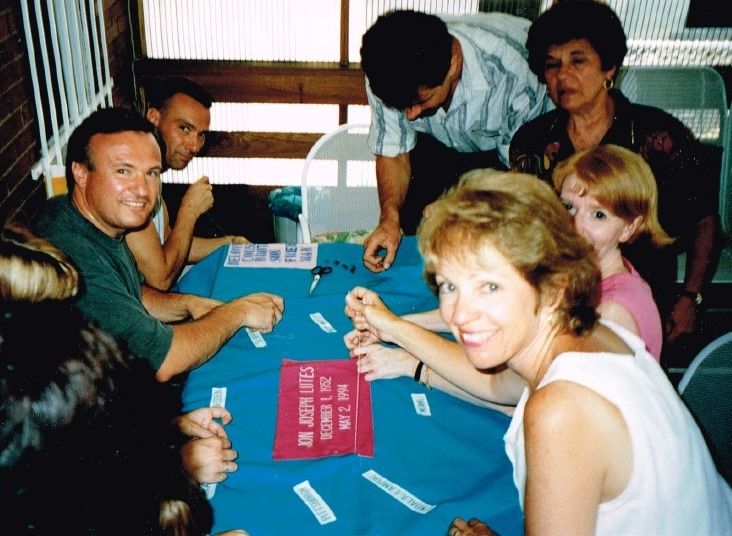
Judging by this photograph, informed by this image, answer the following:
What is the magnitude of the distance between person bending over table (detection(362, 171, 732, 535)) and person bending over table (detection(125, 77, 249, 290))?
4.94ft

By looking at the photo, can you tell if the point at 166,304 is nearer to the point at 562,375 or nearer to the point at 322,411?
the point at 322,411

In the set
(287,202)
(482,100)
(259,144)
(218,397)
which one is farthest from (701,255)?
(259,144)

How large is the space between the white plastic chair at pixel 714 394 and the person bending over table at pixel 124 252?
1239 millimetres

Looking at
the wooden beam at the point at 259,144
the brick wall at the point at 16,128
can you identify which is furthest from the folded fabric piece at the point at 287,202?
the brick wall at the point at 16,128

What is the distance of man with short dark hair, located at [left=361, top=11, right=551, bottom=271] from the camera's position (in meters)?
2.16

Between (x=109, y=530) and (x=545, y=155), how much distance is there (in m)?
1.96

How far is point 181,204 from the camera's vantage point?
2602mm

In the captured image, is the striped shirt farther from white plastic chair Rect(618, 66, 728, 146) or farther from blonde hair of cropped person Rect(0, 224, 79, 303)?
blonde hair of cropped person Rect(0, 224, 79, 303)

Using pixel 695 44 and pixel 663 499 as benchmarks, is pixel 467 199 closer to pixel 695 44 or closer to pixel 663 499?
pixel 663 499

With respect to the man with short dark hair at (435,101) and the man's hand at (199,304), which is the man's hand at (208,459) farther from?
the man with short dark hair at (435,101)

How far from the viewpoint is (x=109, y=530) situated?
2.93ft

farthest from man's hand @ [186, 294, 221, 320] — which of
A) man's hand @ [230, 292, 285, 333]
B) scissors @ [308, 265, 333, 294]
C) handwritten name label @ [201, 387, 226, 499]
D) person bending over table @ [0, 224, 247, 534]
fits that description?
person bending over table @ [0, 224, 247, 534]

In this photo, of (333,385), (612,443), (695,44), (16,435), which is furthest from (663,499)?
(695,44)

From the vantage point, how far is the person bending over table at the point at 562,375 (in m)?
1.00
